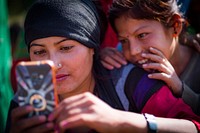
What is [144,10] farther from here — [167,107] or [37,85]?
[37,85]

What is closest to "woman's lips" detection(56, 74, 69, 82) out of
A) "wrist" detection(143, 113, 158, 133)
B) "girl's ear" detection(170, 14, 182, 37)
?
"wrist" detection(143, 113, 158, 133)

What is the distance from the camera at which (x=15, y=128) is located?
1259mm

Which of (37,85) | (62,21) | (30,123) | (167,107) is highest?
(62,21)

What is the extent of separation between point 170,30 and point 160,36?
0.39 ft

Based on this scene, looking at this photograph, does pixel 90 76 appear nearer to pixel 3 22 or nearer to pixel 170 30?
pixel 170 30

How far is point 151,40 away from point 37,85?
90 centimetres

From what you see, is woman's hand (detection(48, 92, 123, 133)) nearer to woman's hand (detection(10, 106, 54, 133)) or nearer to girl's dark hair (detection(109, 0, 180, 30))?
woman's hand (detection(10, 106, 54, 133))

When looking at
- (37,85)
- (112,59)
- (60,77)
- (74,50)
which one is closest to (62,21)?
(74,50)

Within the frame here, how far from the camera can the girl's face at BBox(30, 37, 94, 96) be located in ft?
5.63

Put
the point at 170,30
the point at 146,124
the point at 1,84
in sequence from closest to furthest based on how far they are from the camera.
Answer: the point at 146,124, the point at 170,30, the point at 1,84

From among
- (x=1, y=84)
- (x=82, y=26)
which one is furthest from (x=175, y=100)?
(x=1, y=84)

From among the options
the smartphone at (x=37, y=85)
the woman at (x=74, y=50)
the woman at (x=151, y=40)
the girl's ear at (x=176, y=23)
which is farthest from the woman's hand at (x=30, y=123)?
the girl's ear at (x=176, y=23)

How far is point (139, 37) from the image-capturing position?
198 cm

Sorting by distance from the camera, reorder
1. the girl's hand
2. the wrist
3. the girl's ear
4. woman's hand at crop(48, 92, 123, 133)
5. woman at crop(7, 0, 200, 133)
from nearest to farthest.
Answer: woman's hand at crop(48, 92, 123, 133), the wrist, woman at crop(7, 0, 200, 133), the girl's hand, the girl's ear
